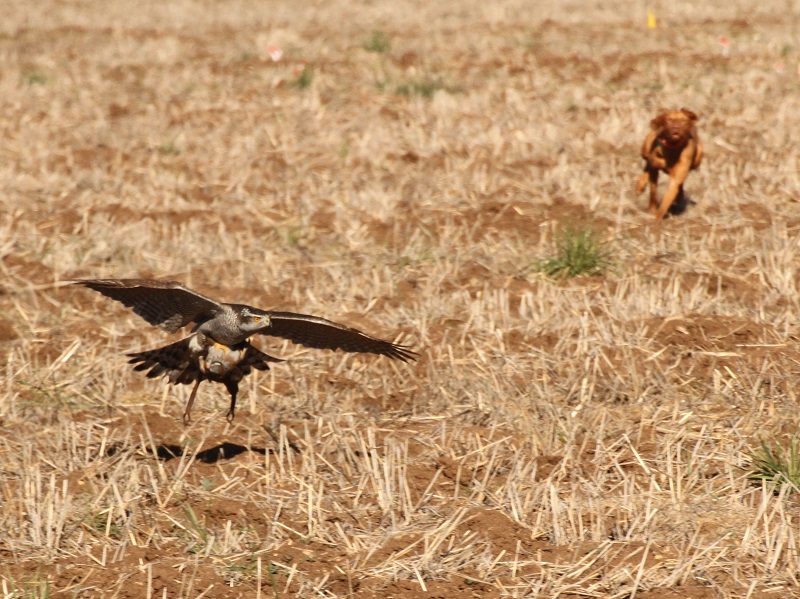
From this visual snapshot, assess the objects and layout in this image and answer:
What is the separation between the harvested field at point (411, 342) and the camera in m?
4.27

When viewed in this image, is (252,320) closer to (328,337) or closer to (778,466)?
(328,337)

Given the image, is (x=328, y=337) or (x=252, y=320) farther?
(x=328, y=337)

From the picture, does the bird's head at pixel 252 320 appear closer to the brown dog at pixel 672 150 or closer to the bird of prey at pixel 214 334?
the bird of prey at pixel 214 334

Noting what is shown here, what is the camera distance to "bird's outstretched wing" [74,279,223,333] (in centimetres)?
494

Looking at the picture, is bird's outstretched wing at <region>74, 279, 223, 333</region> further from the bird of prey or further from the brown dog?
the brown dog

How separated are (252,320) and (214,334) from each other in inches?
10.1

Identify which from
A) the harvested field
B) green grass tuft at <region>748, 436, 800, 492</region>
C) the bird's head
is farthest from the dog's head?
the bird's head

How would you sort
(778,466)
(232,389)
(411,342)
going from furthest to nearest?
(411,342)
(232,389)
(778,466)

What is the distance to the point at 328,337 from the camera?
17.7ft

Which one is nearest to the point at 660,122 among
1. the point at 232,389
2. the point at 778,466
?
the point at 778,466

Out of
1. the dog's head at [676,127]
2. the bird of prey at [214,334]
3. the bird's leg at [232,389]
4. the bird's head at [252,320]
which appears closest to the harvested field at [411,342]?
the bird's leg at [232,389]

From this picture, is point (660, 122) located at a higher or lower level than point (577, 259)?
higher

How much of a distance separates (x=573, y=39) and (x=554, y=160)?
7.92m

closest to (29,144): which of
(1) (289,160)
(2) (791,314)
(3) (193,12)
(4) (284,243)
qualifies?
(1) (289,160)
